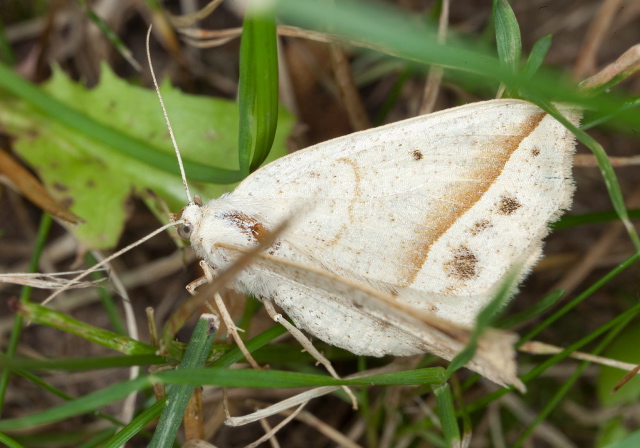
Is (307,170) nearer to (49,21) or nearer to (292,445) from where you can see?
(292,445)

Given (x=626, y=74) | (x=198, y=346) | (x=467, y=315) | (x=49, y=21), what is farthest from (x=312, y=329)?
(x=49, y=21)

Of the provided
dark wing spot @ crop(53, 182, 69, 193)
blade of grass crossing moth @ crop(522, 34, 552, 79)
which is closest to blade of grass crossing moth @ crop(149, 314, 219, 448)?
dark wing spot @ crop(53, 182, 69, 193)

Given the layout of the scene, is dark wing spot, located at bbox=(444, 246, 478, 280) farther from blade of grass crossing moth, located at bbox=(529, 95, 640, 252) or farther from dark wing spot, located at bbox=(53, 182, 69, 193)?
dark wing spot, located at bbox=(53, 182, 69, 193)

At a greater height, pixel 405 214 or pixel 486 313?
pixel 405 214

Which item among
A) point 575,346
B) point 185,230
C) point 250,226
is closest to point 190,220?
point 185,230

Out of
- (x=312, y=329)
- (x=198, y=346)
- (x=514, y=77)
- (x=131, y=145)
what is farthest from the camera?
(x=131, y=145)

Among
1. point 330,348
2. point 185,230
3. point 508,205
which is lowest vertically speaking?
point 330,348

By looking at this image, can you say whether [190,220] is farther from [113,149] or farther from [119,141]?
[113,149]
